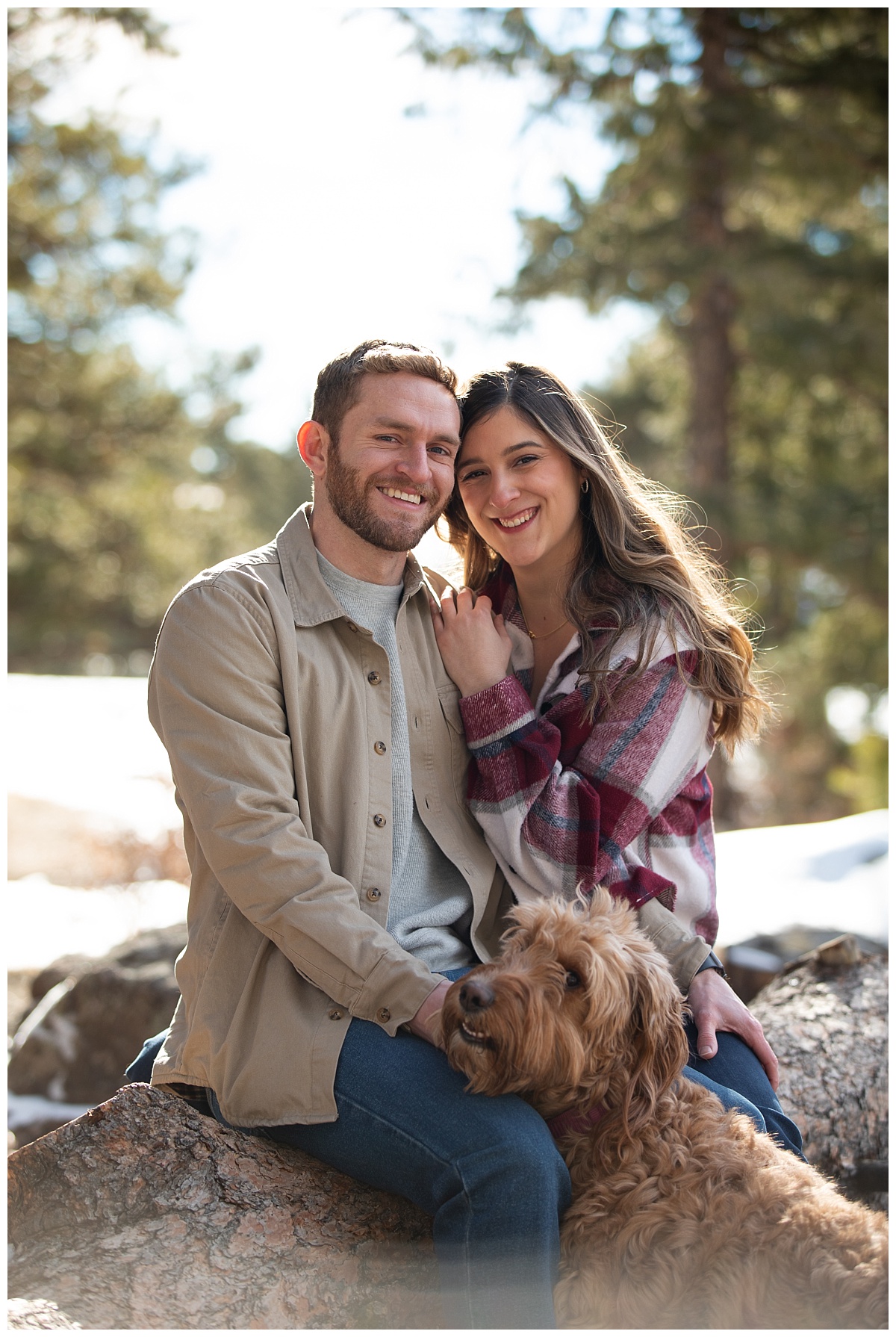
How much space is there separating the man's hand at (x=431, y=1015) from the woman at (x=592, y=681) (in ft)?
1.77

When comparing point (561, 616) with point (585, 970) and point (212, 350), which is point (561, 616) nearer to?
point (585, 970)

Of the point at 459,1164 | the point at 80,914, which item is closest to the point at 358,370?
the point at 459,1164

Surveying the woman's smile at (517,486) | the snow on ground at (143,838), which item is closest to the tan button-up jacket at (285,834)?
the woman's smile at (517,486)

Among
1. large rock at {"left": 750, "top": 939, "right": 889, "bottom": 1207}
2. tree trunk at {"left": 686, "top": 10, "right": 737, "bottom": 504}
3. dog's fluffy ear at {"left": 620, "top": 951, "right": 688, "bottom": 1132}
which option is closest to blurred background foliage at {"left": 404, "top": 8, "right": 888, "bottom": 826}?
tree trunk at {"left": 686, "top": 10, "right": 737, "bottom": 504}

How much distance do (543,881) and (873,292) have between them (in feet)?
33.0

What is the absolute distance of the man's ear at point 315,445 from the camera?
3.48 metres

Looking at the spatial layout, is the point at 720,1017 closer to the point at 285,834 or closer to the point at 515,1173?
the point at 515,1173

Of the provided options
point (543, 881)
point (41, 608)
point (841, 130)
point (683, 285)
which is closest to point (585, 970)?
point (543, 881)

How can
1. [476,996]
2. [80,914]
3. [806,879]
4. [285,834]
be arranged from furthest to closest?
1. [80,914]
2. [806,879]
3. [285,834]
4. [476,996]

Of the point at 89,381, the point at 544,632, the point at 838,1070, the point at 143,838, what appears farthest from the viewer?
the point at 89,381

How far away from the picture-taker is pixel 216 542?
24031mm

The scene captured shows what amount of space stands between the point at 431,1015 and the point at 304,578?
4.38ft

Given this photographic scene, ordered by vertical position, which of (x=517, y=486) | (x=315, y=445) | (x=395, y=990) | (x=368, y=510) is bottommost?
(x=395, y=990)

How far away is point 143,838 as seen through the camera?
32.7 feet
